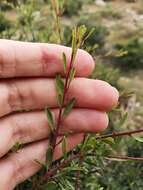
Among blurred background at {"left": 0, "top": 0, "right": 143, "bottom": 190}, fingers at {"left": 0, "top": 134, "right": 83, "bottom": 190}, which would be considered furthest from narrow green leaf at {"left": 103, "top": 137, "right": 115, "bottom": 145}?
fingers at {"left": 0, "top": 134, "right": 83, "bottom": 190}

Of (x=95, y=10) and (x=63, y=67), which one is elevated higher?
(x=63, y=67)

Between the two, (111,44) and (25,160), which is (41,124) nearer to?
(25,160)

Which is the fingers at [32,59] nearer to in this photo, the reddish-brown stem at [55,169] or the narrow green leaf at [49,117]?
the narrow green leaf at [49,117]

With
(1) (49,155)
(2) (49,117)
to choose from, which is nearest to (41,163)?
(1) (49,155)

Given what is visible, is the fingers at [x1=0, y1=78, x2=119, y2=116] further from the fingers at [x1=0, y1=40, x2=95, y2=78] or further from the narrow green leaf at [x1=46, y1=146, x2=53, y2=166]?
the narrow green leaf at [x1=46, y1=146, x2=53, y2=166]

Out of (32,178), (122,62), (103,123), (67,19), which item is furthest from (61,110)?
(67,19)

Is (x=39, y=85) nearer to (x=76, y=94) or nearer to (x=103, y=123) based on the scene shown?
(x=76, y=94)

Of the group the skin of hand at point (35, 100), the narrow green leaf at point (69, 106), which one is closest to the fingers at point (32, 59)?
the skin of hand at point (35, 100)
